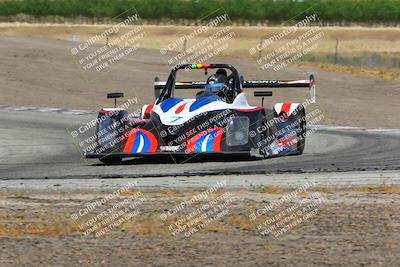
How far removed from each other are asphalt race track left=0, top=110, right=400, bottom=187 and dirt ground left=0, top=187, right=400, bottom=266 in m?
1.85

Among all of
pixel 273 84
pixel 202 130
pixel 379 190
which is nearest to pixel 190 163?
pixel 202 130

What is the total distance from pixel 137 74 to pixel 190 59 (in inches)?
185

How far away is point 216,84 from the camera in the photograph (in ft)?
53.7

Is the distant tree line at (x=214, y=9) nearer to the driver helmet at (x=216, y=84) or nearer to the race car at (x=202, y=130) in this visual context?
the driver helmet at (x=216, y=84)

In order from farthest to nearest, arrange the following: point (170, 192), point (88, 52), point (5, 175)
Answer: point (88, 52) → point (5, 175) → point (170, 192)

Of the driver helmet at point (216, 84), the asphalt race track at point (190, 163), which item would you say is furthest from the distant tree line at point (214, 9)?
the driver helmet at point (216, 84)

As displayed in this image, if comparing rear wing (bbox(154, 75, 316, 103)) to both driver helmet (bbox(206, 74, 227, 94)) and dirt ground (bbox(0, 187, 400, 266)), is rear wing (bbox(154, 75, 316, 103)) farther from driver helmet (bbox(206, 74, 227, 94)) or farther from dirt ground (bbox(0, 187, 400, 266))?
dirt ground (bbox(0, 187, 400, 266))

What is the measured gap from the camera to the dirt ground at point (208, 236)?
7.84 m

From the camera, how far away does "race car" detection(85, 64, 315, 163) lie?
14.9 metres

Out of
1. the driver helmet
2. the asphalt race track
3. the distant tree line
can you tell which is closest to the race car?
the driver helmet

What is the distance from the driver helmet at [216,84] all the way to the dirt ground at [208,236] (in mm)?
5327

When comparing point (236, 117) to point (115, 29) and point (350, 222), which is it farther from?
point (115, 29)

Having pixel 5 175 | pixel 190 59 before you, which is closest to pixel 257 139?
pixel 5 175

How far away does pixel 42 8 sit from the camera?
83562 millimetres
